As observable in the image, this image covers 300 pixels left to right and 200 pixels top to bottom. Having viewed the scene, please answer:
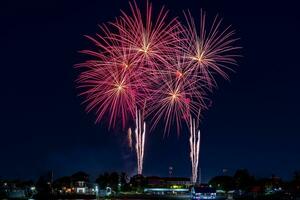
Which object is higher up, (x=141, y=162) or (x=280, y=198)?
(x=141, y=162)

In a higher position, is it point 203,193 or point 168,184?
point 168,184

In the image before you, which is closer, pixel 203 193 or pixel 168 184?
pixel 203 193

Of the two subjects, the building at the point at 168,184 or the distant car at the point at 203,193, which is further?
the building at the point at 168,184

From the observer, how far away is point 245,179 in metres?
128

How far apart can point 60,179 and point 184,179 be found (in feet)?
139

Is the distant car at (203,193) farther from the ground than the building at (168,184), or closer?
closer

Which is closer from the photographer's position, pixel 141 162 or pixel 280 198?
pixel 141 162

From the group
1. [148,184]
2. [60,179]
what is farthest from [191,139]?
[60,179]

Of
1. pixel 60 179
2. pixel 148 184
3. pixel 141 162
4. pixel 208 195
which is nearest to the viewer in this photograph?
pixel 141 162

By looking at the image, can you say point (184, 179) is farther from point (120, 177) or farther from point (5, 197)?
point (5, 197)

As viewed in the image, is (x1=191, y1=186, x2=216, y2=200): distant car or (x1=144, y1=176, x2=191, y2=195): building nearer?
(x1=191, y1=186, x2=216, y2=200): distant car

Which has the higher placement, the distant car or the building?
the building

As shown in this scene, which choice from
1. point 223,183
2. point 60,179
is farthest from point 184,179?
point 60,179

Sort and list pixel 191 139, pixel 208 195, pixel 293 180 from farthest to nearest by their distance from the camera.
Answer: pixel 293 180 → pixel 208 195 → pixel 191 139
